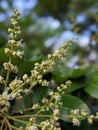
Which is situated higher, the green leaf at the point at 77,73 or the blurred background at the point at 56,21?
the blurred background at the point at 56,21

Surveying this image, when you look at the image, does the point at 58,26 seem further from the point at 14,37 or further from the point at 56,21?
the point at 14,37

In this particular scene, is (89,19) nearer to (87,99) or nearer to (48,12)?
(48,12)

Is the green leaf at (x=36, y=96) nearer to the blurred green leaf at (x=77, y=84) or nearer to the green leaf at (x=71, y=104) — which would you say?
the green leaf at (x=71, y=104)

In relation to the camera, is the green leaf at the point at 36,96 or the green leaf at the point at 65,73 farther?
the green leaf at the point at 65,73

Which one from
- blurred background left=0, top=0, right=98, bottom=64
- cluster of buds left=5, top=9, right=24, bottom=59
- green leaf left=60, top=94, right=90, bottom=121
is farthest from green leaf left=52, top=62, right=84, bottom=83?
blurred background left=0, top=0, right=98, bottom=64

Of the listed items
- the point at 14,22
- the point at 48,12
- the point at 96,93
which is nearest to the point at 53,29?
the point at 48,12

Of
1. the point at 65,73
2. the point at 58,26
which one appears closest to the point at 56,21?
the point at 58,26

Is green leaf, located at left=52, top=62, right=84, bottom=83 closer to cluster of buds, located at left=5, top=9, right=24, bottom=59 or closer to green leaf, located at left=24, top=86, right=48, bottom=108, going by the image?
green leaf, located at left=24, top=86, right=48, bottom=108

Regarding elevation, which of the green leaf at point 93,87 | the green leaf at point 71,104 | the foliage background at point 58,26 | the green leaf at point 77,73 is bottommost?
the green leaf at point 71,104

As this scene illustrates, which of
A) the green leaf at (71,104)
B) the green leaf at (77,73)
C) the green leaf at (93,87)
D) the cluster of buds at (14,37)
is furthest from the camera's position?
the green leaf at (77,73)

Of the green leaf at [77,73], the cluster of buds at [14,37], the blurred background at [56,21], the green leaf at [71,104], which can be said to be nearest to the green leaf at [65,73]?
the green leaf at [77,73]

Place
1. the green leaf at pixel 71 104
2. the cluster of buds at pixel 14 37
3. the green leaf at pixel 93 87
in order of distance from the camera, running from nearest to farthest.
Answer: the cluster of buds at pixel 14 37 < the green leaf at pixel 71 104 < the green leaf at pixel 93 87

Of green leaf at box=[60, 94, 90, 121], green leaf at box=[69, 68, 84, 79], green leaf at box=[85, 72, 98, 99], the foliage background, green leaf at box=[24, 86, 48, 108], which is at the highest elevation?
the foliage background
